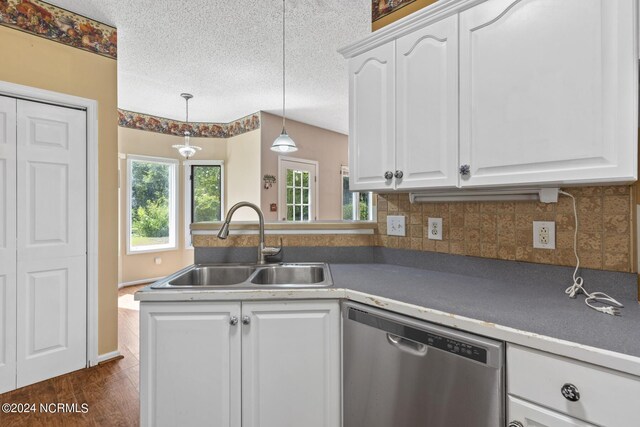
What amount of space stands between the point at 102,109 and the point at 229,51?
1218 millimetres

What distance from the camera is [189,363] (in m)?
1.29

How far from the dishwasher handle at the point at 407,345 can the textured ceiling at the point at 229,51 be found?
90.1 inches

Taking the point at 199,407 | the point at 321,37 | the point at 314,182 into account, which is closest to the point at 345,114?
the point at 314,182

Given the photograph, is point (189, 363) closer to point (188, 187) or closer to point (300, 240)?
point (300, 240)

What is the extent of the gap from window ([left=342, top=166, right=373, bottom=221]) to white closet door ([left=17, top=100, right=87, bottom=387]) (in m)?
4.37

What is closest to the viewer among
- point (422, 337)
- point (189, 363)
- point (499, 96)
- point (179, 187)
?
point (422, 337)

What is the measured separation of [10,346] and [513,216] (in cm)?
310

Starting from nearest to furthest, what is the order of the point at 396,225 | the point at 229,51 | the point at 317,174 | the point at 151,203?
the point at 396,225 < the point at 229,51 < the point at 151,203 < the point at 317,174

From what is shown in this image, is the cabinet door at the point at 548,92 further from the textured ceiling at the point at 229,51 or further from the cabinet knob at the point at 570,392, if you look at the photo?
the textured ceiling at the point at 229,51

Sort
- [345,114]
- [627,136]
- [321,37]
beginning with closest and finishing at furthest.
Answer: [627,136] < [321,37] < [345,114]

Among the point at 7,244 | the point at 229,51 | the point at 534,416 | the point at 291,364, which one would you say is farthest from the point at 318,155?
the point at 534,416

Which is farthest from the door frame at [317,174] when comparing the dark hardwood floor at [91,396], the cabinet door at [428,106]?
the cabinet door at [428,106]

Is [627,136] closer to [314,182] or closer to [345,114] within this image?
[345,114]

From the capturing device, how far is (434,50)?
53.1 inches
